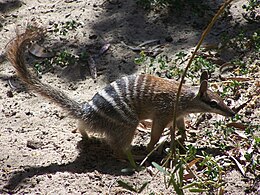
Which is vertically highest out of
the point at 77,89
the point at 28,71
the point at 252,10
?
the point at 252,10

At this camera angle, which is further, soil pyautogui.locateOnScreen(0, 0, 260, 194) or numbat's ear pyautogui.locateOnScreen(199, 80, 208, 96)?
numbat's ear pyautogui.locateOnScreen(199, 80, 208, 96)

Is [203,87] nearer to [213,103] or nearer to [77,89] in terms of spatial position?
[213,103]

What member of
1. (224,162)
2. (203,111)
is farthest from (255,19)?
(224,162)

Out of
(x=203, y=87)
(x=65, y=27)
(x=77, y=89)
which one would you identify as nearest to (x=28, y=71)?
(x=77, y=89)

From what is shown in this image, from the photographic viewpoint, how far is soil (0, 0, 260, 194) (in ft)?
12.1

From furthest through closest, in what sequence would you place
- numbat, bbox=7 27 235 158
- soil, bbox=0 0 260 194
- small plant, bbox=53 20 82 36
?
small plant, bbox=53 20 82 36
numbat, bbox=7 27 235 158
soil, bbox=0 0 260 194

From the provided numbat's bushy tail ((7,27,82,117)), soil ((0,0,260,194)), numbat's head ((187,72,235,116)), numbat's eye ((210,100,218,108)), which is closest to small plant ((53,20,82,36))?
soil ((0,0,260,194))

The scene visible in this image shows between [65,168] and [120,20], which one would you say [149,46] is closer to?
[120,20]

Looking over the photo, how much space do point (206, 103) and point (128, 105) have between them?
63 centimetres

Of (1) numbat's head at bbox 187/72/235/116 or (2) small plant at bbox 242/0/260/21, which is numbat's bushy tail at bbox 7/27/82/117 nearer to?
(1) numbat's head at bbox 187/72/235/116

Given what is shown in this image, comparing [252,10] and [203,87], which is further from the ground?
[252,10]

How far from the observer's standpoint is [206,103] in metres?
4.04

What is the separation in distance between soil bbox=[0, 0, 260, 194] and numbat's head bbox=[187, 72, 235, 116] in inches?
22.3

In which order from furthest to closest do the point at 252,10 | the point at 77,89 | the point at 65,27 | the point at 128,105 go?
the point at 65,27
the point at 252,10
the point at 77,89
the point at 128,105
